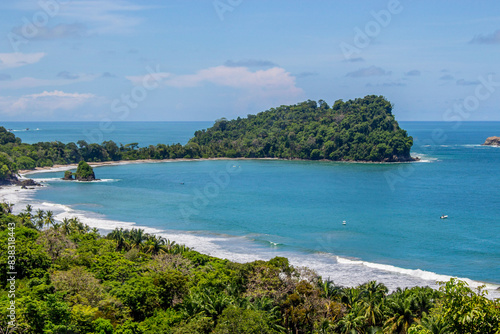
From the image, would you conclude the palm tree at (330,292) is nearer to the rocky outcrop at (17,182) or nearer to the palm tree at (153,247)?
the palm tree at (153,247)

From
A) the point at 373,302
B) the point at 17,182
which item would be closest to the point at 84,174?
the point at 17,182

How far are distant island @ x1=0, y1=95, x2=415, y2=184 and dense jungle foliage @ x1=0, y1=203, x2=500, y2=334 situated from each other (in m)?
102

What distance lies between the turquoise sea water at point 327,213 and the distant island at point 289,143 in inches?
672

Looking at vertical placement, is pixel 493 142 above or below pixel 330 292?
above

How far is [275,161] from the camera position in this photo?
15350 centimetres

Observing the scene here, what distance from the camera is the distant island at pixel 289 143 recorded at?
136125mm

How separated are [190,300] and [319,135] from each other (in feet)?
447

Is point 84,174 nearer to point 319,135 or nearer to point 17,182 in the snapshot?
point 17,182

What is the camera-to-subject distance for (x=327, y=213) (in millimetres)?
67438

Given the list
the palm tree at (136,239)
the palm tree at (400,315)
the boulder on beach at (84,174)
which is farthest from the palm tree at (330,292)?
the boulder on beach at (84,174)

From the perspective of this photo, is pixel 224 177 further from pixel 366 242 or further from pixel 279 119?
pixel 279 119

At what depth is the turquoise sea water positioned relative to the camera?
Answer: 44688 mm

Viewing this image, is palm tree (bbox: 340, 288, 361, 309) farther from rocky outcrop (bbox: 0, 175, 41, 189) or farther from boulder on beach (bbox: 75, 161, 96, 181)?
boulder on beach (bbox: 75, 161, 96, 181)

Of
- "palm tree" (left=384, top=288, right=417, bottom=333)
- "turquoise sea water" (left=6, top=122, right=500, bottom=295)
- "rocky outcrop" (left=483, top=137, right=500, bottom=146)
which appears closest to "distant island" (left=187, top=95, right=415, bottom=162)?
"turquoise sea water" (left=6, top=122, right=500, bottom=295)
